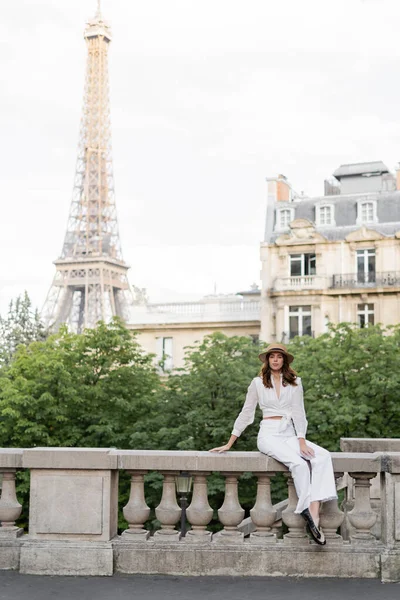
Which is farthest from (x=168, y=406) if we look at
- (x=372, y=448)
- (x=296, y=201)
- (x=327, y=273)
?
(x=296, y=201)

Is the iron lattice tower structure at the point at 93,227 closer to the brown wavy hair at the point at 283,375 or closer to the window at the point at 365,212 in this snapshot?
the window at the point at 365,212

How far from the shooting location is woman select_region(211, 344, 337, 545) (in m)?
7.84

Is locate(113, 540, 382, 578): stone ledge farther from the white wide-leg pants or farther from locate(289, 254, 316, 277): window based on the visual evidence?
locate(289, 254, 316, 277): window

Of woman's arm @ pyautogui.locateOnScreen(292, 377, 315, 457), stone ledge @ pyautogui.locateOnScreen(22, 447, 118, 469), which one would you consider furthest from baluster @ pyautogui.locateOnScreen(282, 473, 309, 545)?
stone ledge @ pyautogui.locateOnScreen(22, 447, 118, 469)

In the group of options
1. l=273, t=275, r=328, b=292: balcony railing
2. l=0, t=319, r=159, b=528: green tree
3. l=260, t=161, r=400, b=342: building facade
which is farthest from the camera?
l=273, t=275, r=328, b=292: balcony railing

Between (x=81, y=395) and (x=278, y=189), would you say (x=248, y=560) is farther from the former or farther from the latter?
(x=278, y=189)

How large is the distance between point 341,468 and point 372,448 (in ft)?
9.85

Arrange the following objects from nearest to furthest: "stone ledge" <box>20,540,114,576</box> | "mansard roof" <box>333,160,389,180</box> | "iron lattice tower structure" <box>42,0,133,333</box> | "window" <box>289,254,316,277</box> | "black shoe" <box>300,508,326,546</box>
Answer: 1. "black shoe" <box>300,508,326,546</box>
2. "stone ledge" <box>20,540,114,576</box>
3. "window" <box>289,254,316,277</box>
4. "mansard roof" <box>333,160,389,180</box>
5. "iron lattice tower structure" <box>42,0,133,333</box>

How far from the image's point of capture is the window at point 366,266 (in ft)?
161

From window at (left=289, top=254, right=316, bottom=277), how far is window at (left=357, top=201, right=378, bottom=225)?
11.5 ft

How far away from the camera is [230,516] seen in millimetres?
8250

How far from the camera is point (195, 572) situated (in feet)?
26.5

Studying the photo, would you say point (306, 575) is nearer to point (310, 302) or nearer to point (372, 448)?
point (372, 448)

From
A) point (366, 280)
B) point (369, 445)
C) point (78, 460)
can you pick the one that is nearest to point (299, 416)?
point (78, 460)
